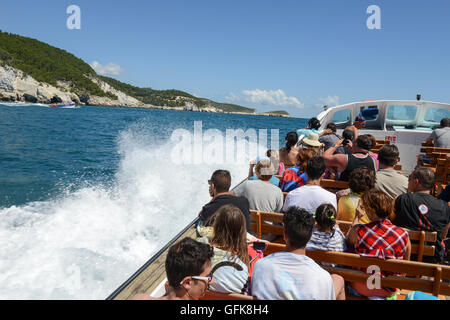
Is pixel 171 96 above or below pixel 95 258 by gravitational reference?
above

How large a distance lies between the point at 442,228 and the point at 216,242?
92.1 inches

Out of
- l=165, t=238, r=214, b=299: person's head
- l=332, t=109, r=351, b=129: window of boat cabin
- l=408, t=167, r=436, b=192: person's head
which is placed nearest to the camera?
l=165, t=238, r=214, b=299: person's head

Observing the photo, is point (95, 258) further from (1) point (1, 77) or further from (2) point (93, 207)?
(1) point (1, 77)

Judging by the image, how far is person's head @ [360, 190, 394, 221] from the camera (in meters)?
2.60

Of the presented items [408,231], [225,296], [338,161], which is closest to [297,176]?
[338,161]

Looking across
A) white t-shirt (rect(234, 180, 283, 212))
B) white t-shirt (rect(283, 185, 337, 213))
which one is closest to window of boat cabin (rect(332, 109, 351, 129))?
white t-shirt (rect(234, 180, 283, 212))

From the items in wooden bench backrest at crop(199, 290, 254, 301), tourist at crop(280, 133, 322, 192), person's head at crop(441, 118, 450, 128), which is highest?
person's head at crop(441, 118, 450, 128)

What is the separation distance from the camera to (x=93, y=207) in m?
8.01

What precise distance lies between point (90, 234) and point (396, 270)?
18.4 ft

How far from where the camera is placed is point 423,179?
3227mm

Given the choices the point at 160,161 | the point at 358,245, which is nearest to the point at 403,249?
the point at 358,245

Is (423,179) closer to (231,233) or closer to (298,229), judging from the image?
(298,229)

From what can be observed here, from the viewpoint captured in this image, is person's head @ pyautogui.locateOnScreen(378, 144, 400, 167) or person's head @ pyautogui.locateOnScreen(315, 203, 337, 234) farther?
→ person's head @ pyautogui.locateOnScreen(378, 144, 400, 167)

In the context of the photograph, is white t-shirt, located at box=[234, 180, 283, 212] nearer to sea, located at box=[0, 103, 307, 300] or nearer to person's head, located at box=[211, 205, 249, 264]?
person's head, located at box=[211, 205, 249, 264]
